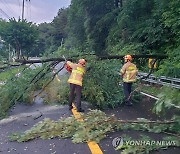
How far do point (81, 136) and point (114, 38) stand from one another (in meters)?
19.9

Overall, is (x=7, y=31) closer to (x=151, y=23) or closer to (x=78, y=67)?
(x=151, y=23)

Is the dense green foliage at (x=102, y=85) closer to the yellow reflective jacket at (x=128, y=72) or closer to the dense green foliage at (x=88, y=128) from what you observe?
the yellow reflective jacket at (x=128, y=72)

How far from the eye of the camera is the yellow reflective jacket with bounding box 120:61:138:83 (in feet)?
30.5

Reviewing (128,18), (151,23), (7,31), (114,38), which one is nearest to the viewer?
(151,23)

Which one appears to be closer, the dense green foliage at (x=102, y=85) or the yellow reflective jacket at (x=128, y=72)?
the dense green foliage at (x=102, y=85)

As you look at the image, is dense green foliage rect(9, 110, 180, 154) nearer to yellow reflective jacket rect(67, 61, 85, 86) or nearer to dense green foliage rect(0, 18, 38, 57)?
yellow reflective jacket rect(67, 61, 85, 86)

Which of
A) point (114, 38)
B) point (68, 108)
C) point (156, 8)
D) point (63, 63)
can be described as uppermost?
point (156, 8)

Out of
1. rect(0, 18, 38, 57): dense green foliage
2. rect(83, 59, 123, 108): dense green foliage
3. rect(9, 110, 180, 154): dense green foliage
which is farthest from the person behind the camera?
rect(0, 18, 38, 57): dense green foliage

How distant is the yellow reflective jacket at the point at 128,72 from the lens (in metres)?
9.30

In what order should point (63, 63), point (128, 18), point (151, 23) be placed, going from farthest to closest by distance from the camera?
point (128, 18)
point (151, 23)
point (63, 63)

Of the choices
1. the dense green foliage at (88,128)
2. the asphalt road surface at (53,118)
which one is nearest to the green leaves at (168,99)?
the dense green foliage at (88,128)

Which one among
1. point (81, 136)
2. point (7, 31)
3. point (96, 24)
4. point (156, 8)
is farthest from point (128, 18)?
point (7, 31)

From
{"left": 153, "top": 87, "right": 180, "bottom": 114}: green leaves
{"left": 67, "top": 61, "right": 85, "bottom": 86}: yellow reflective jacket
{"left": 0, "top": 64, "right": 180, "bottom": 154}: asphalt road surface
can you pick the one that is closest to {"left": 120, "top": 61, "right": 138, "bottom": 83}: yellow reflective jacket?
{"left": 0, "top": 64, "right": 180, "bottom": 154}: asphalt road surface

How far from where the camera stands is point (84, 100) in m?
9.60
